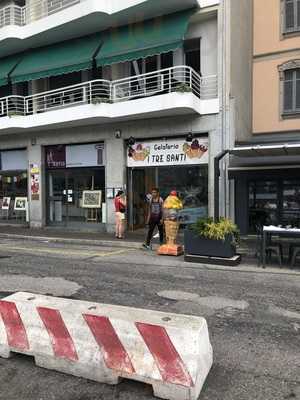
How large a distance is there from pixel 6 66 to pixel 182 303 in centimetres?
1571

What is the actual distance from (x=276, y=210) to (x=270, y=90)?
17.5 feet

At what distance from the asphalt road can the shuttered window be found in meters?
9.50

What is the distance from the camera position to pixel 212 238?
9992mm

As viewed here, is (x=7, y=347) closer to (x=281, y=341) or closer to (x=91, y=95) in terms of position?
(x=281, y=341)

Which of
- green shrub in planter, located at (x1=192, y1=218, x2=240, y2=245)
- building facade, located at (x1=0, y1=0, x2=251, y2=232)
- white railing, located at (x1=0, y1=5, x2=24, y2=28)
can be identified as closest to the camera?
green shrub in planter, located at (x1=192, y1=218, x2=240, y2=245)

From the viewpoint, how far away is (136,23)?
1511 cm

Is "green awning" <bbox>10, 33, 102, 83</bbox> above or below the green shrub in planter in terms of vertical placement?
above

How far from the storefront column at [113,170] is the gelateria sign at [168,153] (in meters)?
0.33

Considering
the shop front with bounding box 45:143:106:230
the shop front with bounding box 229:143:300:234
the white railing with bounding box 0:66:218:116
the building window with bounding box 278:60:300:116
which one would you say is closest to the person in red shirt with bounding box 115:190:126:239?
the shop front with bounding box 45:143:106:230

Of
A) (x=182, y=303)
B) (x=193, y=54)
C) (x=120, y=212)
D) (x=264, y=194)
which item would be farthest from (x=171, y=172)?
(x=182, y=303)

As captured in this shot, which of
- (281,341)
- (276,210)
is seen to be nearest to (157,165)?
(276,210)

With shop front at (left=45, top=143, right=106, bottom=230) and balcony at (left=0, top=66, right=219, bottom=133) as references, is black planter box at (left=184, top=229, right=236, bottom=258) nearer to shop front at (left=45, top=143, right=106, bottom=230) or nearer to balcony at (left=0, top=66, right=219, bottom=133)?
balcony at (left=0, top=66, right=219, bottom=133)

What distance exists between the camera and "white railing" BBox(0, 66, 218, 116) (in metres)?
14.3

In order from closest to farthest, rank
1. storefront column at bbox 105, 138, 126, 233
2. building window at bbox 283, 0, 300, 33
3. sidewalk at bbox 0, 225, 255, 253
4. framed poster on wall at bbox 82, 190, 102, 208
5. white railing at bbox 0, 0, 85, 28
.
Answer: sidewalk at bbox 0, 225, 255, 253
storefront column at bbox 105, 138, 126, 233
framed poster on wall at bbox 82, 190, 102, 208
building window at bbox 283, 0, 300, 33
white railing at bbox 0, 0, 85, 28
